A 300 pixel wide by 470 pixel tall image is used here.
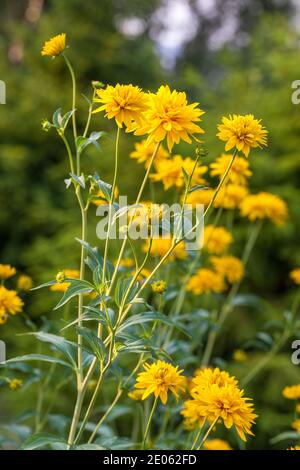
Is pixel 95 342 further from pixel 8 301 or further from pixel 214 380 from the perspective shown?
pixel 8 301

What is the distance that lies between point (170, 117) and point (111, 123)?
3.05 meters

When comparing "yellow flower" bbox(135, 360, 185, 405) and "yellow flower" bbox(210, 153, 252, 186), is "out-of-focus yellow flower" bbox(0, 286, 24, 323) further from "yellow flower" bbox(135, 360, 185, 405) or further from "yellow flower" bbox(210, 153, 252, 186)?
"yellow flower" bbox(210, 153, 252, 186)

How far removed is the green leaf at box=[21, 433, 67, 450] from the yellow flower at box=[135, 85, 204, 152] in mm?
542

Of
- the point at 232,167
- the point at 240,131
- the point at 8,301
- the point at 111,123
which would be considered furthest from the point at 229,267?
the point at 111,123

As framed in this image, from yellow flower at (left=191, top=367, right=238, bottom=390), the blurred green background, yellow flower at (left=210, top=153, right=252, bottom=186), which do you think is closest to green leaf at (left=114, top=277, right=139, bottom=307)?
yellow flower at (left=191, top=367, right=238, bottom=390)

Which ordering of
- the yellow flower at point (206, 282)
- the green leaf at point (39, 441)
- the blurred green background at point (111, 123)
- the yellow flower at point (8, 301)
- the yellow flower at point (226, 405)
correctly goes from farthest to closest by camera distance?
1. the blurred green background at point (111, 123)
2. the yellow flower at point (206, 282)
3. the yellow flower at point (8, 301)
4. the green leaf at point (39, 441)
5. the yellow flower at point (226, 405)

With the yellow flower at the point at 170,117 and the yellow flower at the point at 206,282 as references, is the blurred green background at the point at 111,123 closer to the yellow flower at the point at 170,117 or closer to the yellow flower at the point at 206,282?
the yellow flower at the point at 206,282

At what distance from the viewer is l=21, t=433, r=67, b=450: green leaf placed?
963 mm

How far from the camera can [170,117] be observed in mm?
873

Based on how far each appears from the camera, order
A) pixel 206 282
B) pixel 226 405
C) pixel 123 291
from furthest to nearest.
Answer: pixel 206 282, pixel 123 291, pixel 226 405

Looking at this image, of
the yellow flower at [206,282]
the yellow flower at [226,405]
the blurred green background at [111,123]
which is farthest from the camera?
the blurred green background at [111,123]

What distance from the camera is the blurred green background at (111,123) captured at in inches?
99.3

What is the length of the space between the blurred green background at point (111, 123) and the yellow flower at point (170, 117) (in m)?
0.99

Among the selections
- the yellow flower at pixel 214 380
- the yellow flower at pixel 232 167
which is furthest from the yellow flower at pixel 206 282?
the yellow flower at pixel 214 380
